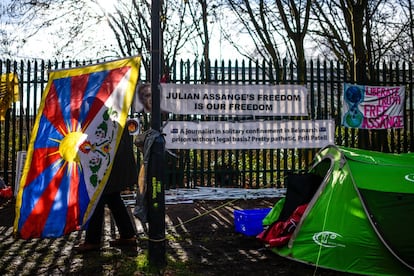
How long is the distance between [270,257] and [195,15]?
9.26m

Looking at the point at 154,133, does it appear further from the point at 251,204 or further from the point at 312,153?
the point at 312,153


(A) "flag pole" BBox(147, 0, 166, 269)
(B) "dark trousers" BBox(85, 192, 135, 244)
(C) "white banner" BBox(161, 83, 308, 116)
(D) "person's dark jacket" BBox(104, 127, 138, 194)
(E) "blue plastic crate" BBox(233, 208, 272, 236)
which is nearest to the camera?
(A) "flag pole" BBox(147, 0, 166, 269)

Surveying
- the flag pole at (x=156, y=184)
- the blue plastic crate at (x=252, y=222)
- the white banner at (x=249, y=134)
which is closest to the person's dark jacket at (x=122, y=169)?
the flag pole at (x=156, y=184)

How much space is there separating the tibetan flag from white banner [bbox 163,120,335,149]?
139 inches

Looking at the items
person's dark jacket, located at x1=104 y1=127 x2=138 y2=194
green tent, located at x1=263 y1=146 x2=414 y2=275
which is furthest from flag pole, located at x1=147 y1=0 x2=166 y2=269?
green tent, located at x1=263 y1=146 x2=414 y2=275

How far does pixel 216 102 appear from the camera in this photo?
773 centimetres

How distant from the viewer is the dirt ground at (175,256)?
3979 mm

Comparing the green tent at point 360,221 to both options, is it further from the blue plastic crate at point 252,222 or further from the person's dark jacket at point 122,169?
the person's dark jacket at point 122,169

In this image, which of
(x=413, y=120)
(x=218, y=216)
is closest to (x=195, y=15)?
(x=413, y=120)

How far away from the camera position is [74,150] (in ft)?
13.1

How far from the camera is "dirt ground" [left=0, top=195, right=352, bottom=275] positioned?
13.1 ft

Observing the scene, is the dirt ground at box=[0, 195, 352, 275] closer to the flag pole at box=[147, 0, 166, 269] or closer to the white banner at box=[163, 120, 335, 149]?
the flag pole at box=[147, 0, 166, 269]

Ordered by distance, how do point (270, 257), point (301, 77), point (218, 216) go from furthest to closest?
point (301, 77) < point (218, 216) < point (270, 257)

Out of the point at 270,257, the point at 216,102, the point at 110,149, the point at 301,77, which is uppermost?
the point at 301,77
